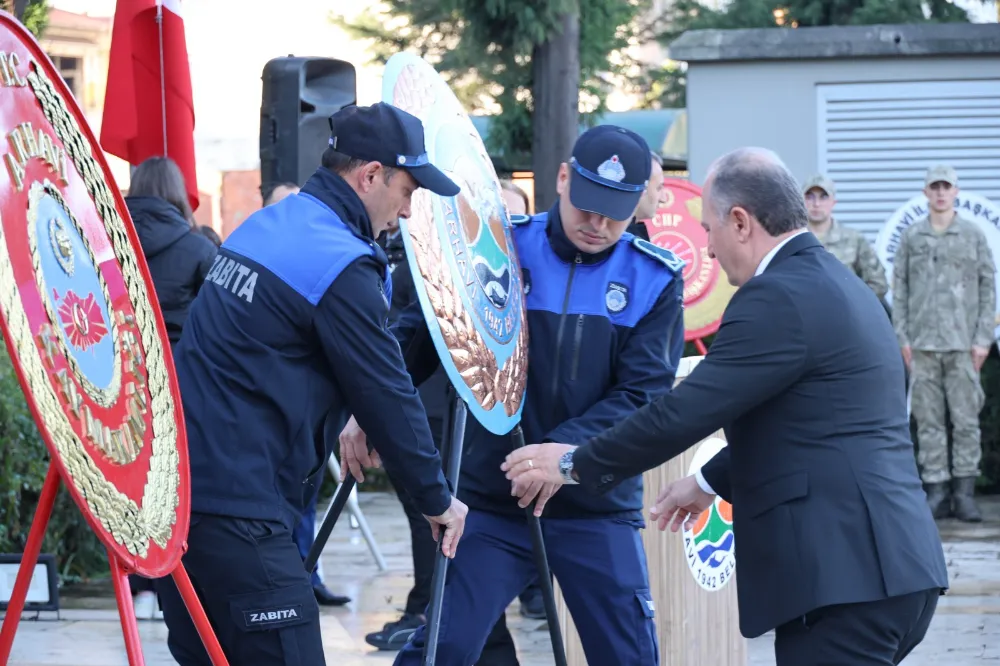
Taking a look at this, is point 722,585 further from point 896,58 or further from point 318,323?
point 896,58

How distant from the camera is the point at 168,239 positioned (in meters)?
6.52

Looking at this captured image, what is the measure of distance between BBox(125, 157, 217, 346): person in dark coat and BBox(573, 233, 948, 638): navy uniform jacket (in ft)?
11.8

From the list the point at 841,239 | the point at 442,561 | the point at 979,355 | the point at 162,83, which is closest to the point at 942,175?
the point at 841,239

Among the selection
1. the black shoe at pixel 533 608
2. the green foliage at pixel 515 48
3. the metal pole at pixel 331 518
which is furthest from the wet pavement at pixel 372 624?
the green foliage at pixel 515 48

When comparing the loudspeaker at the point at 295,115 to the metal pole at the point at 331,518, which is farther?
the loudspeaker at the point at 295,115

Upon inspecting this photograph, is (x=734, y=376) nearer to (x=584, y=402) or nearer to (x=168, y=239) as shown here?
(x=584, y=402)

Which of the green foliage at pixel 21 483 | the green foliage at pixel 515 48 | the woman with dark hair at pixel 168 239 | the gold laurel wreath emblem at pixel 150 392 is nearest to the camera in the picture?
the gold laurel wreath emblem at pixel 150 392

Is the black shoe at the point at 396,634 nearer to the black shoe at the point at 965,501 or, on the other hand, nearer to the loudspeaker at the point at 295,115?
the loudspeaker at the point at 295,115

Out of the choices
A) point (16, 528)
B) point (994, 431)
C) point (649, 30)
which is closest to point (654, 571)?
point (16, 528)

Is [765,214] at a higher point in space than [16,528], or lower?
higher

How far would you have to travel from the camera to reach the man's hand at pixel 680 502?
152 inches

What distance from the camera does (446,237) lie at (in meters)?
3.87

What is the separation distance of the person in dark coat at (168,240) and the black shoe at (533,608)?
216cm

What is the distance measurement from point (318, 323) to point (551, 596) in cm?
128
